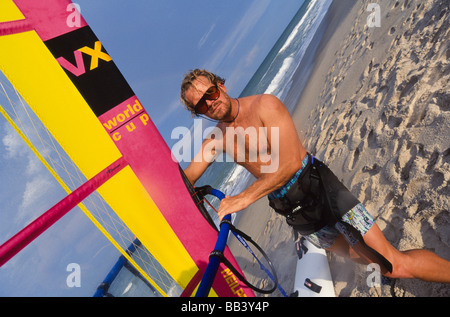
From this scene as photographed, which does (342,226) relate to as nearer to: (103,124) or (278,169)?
(278,169)

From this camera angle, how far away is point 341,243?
7.01 feet

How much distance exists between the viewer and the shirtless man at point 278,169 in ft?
5.20

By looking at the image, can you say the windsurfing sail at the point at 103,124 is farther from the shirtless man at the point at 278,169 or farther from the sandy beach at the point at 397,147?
the sandy beach at the point at 397,147

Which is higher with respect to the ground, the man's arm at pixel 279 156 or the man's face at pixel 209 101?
the man's face at pixel 209 101

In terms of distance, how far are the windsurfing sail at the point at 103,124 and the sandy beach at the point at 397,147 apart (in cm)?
141

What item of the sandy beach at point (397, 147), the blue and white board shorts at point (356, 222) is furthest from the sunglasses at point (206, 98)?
the sandy beach at point (397, 147)

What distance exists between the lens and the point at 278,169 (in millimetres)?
1648

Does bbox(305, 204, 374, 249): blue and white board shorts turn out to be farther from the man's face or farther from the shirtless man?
the man's face

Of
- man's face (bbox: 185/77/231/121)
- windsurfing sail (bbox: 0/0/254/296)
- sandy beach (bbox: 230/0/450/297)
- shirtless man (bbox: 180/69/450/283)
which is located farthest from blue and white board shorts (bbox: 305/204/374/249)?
man's face (bbox: 185/77/231/121)

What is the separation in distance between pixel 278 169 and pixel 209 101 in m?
0.71

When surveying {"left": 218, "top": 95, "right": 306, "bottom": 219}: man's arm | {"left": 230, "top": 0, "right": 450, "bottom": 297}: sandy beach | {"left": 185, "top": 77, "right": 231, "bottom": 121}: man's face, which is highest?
{"left": 185, "top": 77, "right": 231, "bottom": 121}: man's face

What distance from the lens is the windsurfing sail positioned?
161 cm

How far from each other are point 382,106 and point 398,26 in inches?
104

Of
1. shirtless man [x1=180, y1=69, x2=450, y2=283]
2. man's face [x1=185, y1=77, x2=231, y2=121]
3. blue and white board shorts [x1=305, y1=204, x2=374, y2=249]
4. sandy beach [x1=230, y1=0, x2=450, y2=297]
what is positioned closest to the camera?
shirtless man [x1=180, y1=69, x2=450, y2=283]
